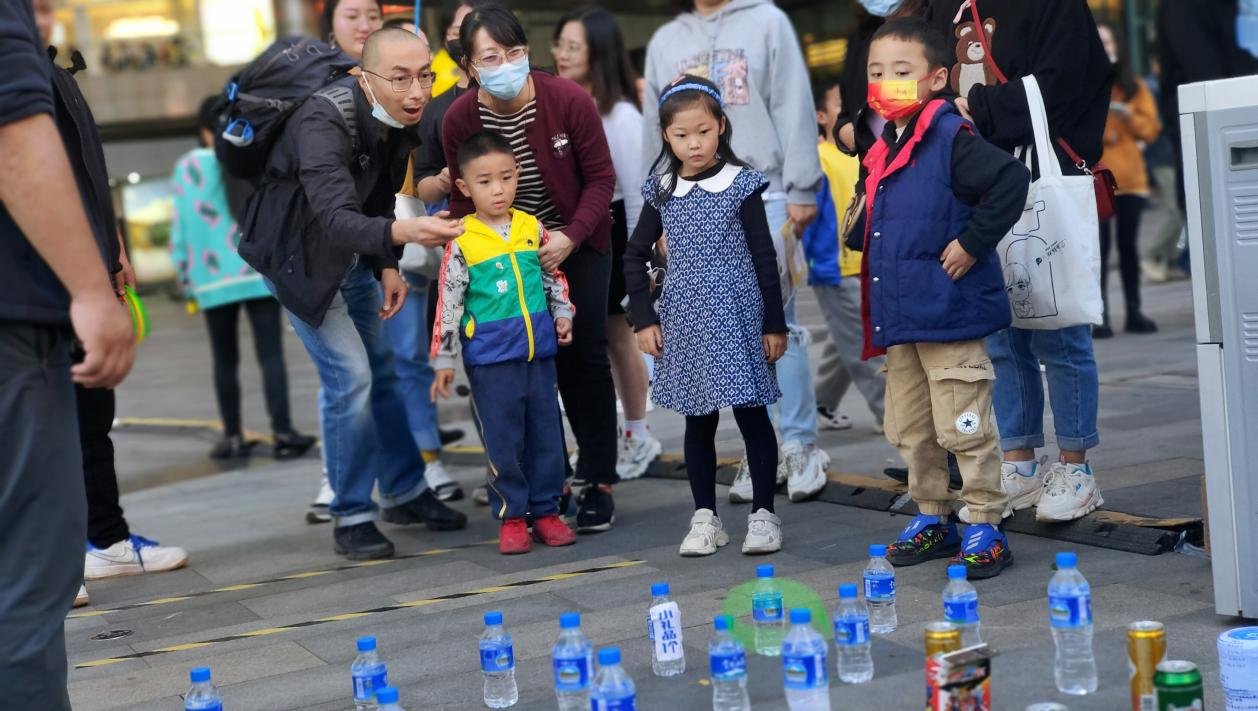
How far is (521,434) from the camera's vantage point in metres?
5.98

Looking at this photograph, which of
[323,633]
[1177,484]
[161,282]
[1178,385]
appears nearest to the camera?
[323,633]

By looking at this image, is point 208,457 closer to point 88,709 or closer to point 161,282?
point 88,709

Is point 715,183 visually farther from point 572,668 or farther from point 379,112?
point 572,668

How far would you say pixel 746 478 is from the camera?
653 centimetres

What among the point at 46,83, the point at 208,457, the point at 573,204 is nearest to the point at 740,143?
the point at 573,204

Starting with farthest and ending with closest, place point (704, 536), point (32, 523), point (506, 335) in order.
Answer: point (506, 335) → point (704, 536) → point (32, 523)

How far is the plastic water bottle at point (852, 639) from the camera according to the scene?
152 inches

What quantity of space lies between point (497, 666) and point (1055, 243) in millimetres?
2343

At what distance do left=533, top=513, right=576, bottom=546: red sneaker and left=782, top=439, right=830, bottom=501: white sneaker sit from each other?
940 millimetres

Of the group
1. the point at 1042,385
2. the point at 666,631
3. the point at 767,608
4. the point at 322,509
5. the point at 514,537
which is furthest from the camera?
the point at 322,509

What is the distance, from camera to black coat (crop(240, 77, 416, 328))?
5.82m

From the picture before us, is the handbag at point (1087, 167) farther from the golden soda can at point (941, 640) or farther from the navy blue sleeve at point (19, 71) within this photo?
the navy blue sleeve at point (19, 71)

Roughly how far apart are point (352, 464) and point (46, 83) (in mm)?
3333

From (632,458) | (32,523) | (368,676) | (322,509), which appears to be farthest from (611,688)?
(322,509)
